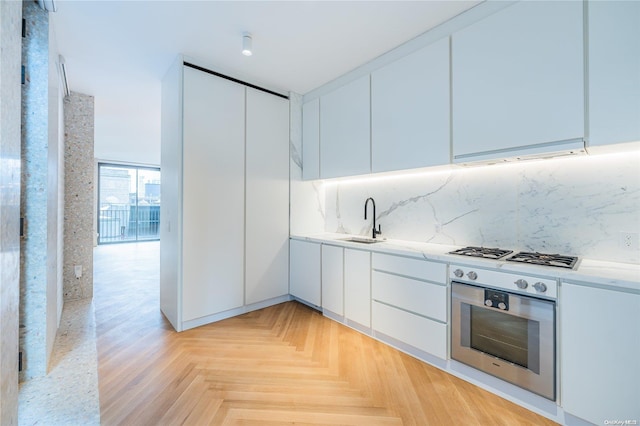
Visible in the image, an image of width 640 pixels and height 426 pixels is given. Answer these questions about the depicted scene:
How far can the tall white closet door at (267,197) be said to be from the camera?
3250 millimetres

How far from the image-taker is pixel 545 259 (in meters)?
1.80

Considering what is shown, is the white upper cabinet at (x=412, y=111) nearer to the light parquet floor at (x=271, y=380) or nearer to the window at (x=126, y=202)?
the light parquet floor at (x=271, y=380)

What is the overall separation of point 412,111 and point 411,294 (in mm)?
1617

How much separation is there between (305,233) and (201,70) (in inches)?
87.6

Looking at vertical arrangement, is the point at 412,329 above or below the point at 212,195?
below

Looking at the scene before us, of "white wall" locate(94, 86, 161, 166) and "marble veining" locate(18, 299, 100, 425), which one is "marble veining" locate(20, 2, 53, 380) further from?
"white wall" locate(94, 86, 161, 166)

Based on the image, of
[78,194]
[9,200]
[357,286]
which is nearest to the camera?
[9,200]

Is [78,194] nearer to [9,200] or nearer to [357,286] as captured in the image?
[9,200]

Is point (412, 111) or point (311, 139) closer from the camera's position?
point (412, 111)

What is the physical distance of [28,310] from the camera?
1.99m

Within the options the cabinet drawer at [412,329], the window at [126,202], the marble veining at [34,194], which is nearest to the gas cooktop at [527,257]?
the cabinet drawer at [412,329]

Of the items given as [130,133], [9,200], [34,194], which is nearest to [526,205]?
[9,200]

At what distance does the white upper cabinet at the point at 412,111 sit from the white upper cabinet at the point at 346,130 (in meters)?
0.11

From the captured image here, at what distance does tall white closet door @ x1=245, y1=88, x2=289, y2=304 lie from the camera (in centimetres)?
325
